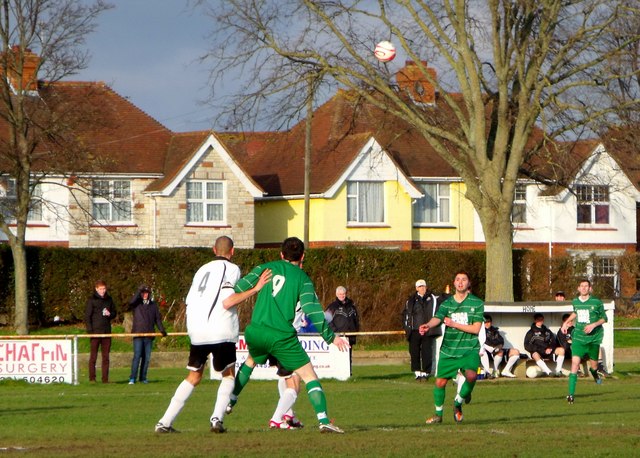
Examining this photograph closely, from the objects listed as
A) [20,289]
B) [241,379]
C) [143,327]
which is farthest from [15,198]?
[241,379]

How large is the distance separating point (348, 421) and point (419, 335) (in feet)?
31.3

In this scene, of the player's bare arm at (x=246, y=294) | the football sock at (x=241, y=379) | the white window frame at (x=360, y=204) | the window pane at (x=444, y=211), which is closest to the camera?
the player's bare arm at (x=246, y=294)

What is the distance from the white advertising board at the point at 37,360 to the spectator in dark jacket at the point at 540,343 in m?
8.95

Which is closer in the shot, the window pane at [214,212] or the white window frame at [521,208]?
the window pane at [214,212]

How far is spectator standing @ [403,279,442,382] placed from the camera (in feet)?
81.3

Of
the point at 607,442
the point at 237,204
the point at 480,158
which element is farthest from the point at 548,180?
the point at 607,442

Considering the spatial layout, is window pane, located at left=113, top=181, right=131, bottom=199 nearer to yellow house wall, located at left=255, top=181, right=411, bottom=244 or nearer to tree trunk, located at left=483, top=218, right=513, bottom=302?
yellow house wall, located at left=255, top=181, right=411, bottom=244

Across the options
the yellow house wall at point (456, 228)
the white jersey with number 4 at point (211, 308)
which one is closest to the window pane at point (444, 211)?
the yellow house wall at point (456, 228)

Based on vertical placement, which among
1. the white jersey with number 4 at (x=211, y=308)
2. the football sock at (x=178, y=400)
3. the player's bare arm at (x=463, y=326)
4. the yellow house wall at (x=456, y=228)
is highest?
the yellow house wall at (x=456, y=228)

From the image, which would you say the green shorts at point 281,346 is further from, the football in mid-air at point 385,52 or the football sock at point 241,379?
the football in mid-air at point 385,52

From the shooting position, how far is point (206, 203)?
51812 mm

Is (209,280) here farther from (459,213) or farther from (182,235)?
(459,213)

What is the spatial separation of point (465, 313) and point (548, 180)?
2316cm

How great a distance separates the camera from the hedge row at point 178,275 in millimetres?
35438
